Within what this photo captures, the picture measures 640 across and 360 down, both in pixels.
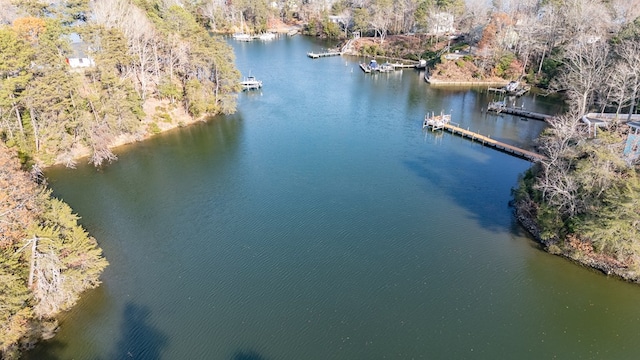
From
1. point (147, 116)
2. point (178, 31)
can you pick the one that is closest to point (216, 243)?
point (147, 116)

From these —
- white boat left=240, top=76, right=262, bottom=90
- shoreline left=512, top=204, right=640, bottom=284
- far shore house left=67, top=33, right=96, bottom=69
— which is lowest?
shoreline left=512, top=204, right=640, bottom=284

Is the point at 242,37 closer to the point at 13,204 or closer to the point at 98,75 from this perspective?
the point at 98,75

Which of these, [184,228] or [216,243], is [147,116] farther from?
[216,243]

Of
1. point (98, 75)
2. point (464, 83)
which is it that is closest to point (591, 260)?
point (98, 75)

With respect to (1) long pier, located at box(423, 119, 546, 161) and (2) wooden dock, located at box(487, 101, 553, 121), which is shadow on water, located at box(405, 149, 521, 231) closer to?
(1) long pier, located at box(423, 119, 546, 161)

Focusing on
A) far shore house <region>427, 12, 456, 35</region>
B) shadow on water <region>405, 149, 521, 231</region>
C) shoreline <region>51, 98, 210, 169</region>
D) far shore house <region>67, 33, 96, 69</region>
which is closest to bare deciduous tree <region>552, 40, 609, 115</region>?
shadow on water <region>405, 149, 521, 231</region>
